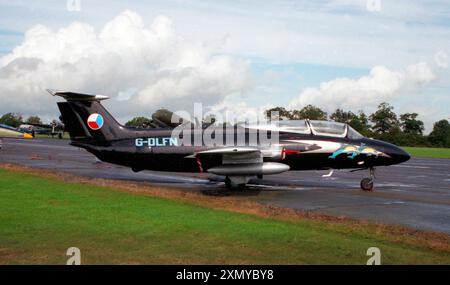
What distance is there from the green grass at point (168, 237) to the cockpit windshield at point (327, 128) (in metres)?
7.73

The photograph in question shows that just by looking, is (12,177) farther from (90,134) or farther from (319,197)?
(319,197)

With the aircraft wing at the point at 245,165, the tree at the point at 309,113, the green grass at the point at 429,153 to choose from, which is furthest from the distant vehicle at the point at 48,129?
the aircraft wing at the point at 245,165

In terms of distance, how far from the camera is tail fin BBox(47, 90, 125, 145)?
19047mm

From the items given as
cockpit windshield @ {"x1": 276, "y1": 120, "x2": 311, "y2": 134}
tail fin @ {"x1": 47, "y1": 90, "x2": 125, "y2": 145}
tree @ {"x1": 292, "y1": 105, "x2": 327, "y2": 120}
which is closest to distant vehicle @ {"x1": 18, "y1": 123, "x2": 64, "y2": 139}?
tree @ {"x1": 292, "y1": 105, "x2": 327, "y2": 120}

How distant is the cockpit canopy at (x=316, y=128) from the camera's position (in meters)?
18.8

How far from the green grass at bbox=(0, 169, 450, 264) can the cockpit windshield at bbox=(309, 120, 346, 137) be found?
773 centimetres

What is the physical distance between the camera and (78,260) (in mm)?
7219

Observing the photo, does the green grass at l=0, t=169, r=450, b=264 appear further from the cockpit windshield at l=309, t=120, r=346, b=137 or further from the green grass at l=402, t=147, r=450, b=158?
the green grass at l=402, t=147, r=450, b=158

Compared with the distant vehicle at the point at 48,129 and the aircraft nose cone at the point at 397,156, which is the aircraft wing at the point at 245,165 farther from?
the distant vehicle at the point at 48,129

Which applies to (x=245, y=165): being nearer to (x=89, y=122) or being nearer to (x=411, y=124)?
(x=89, y=122)

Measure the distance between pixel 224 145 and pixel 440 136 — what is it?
99.9 meters

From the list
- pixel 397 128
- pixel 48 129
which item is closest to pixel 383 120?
pixel 397 128

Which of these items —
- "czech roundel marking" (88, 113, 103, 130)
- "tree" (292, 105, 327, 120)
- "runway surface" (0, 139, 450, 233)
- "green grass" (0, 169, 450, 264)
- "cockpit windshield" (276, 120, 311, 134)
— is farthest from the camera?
"tree" (292, 105, 327, 120)
